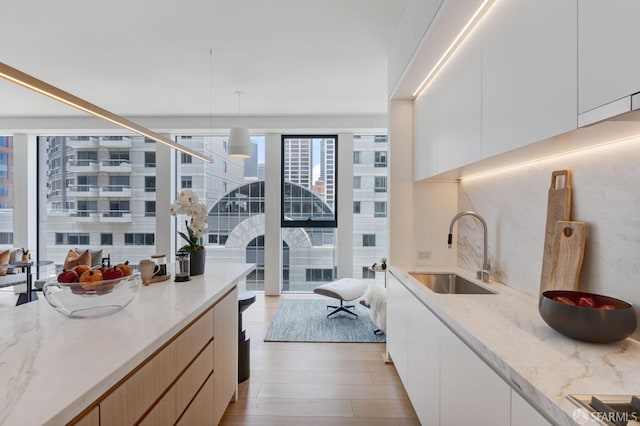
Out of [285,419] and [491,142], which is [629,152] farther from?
[285,419]

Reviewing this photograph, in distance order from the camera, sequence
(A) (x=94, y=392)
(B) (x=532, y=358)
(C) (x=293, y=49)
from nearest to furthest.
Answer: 1. (A) (x=94, y=392)
2. (B) (x=532, y=358)
3. (C) (x=293, y=49)

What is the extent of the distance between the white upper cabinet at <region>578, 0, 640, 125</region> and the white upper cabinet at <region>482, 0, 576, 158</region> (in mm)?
40

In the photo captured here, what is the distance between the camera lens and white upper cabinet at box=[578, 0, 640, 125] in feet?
2.53

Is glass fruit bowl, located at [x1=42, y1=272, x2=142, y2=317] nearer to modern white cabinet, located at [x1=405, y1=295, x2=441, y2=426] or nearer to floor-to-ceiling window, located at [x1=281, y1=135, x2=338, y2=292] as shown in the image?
modern white cabinet, located at [x1=405, y1=295, x2=441, y2=426]

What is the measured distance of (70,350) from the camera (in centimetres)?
95

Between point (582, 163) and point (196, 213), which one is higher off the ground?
point (582, 163)

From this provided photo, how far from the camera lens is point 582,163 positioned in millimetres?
1345

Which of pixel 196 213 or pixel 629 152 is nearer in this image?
pixel 629 152

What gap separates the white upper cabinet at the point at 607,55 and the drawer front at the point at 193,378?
1771 millimetres

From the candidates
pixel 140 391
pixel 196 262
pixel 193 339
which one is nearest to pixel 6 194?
pixel 196 262

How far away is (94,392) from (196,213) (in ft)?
4.62

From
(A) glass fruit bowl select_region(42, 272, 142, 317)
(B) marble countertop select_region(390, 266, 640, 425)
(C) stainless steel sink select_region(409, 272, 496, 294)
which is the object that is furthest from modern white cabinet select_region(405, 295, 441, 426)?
(A) glass fruit bowl select_region(42, 272, 142, 317)

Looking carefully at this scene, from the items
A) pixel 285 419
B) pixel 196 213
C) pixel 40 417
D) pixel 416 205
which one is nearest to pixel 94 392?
pixel 40 417

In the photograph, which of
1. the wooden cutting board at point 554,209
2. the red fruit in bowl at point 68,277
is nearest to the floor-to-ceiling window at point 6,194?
the red fruit in bowl at point 68,277
